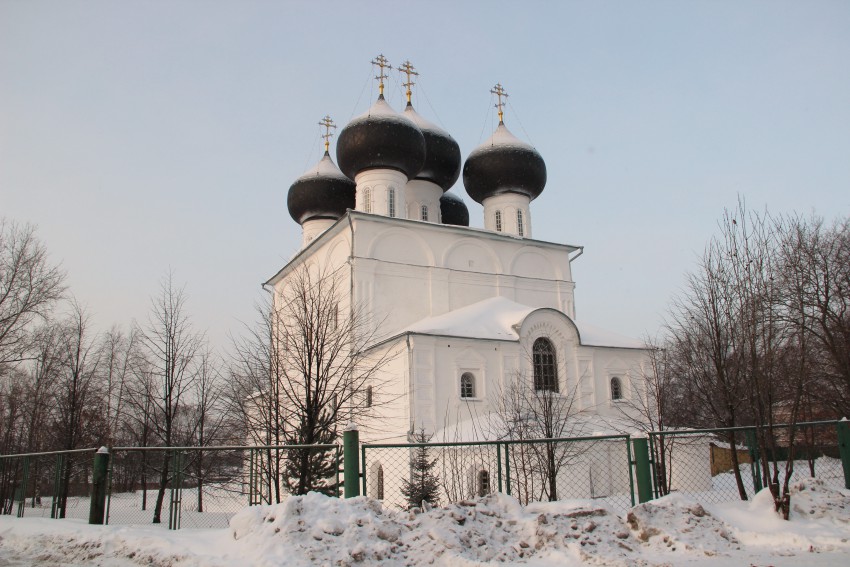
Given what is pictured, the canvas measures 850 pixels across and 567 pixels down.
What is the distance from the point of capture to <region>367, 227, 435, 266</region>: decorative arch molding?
1998 cm

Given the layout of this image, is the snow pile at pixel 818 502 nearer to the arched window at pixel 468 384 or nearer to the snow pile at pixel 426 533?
the snow pile at pixel 426 533

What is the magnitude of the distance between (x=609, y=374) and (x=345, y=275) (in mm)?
8251

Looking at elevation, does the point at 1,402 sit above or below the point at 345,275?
below

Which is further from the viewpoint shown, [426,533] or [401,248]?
[401,248]

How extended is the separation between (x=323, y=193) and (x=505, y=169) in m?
7.04

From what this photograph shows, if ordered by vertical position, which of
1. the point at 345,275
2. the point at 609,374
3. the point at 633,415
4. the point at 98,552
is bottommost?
the point at 98,552

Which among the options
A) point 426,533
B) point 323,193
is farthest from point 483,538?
point 323,193

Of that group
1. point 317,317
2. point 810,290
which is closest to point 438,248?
point 317,317

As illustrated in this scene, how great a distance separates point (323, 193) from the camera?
25.2 metres

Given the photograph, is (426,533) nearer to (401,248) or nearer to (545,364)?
(545,364)

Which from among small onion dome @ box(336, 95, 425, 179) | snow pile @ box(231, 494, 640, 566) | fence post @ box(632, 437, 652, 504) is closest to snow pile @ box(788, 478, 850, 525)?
fence post @ box(632, 437, 652, 504)

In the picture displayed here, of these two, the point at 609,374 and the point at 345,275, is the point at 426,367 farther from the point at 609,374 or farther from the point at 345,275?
the point at 609,374

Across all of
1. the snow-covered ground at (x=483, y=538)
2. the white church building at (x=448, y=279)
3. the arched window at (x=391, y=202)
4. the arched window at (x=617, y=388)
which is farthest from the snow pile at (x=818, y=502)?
the arched window at (x=391, y=202)

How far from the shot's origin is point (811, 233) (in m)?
19.3
